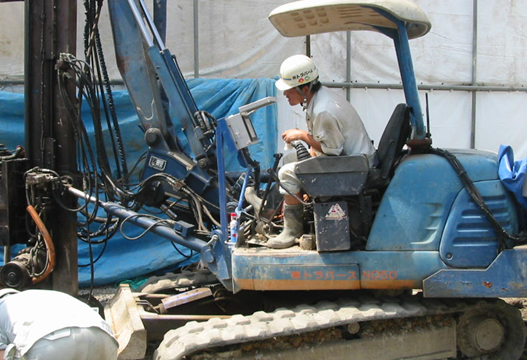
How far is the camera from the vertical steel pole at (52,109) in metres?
5.08

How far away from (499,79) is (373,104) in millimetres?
2409

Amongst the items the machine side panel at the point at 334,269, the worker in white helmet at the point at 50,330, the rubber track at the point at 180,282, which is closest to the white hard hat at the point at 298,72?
the machine side panel at the point at 334,269

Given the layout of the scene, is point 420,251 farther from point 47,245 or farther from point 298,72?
point 47,245

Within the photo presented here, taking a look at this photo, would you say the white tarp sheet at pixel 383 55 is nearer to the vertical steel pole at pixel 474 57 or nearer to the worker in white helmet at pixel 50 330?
the vertical steel pole at pixel 474 57

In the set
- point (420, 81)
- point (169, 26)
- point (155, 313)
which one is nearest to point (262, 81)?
point (169, 26)

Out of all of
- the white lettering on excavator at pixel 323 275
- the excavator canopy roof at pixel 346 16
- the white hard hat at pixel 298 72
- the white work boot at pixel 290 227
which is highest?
the excavator canopy roof at pixel 346 16

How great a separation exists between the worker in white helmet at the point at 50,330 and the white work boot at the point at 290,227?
150cm

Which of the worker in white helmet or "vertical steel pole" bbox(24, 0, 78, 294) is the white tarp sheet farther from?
the worker in white helmet

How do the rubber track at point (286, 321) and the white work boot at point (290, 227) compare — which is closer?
the rubber track at point (286, 321)

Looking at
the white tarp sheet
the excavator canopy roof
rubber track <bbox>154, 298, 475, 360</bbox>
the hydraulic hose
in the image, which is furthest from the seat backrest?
the white tarp sheet

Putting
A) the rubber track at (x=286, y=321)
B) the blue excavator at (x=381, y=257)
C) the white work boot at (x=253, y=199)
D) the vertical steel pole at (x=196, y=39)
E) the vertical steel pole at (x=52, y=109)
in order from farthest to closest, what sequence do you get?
the vertical steel pole at (x=196, y=39), the vertical steel pole at (x=52, y=109), the white work boot at (x=253, y=199), the blue excavator at (x=381, y=257), the rubber track at (x=286, y=321)

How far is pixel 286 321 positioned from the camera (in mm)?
3859

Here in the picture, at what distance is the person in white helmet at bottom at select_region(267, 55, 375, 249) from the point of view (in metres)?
4.15

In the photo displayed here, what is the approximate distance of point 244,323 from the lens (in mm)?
3871
